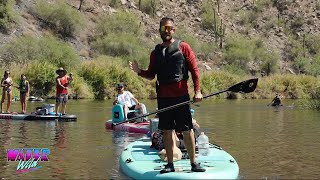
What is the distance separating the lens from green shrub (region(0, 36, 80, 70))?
4751 cm

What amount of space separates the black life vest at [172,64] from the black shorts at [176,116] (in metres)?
0.29

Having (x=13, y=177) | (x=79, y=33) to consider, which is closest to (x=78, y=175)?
(x=13, y=177)

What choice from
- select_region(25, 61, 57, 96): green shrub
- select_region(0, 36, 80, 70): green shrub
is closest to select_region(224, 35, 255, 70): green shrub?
select_region(0, 36, 80, 70): green shrub

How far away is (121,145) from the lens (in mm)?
14328

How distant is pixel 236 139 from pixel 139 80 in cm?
3068

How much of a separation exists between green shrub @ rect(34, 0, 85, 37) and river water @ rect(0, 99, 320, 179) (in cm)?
4189

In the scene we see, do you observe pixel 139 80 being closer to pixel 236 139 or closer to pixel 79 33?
pixel 79 33

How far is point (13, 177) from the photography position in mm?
9797

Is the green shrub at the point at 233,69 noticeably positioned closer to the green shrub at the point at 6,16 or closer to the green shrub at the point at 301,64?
the green shrub at the point at 301,64

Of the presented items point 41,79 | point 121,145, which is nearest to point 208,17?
point 41,79

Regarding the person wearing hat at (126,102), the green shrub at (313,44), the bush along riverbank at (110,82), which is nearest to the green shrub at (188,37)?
the green shrub at (313,44)

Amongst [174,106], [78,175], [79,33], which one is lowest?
[78,175]

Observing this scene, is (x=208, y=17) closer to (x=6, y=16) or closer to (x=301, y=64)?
(x=301, y=64)

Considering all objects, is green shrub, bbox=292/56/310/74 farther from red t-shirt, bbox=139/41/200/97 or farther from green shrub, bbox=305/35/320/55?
red t-shirt, bbox=139/41/200/97
